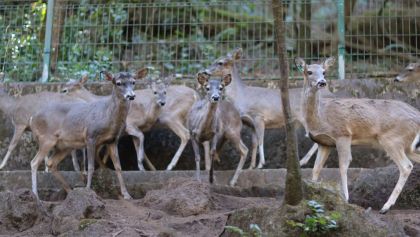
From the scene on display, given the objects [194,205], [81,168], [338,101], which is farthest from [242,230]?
[81,168]

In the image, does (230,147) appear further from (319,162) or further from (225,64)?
(319,162)

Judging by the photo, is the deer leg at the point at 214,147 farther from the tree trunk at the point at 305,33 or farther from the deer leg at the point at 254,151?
the tree trunk at the point at 305,33

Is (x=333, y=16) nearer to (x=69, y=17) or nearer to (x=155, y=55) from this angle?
(x=155, y=55)

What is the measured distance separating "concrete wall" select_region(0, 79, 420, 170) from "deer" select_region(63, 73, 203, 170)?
51cm

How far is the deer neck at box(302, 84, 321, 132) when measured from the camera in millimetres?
10859

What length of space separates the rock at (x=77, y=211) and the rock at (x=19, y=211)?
0.24 m

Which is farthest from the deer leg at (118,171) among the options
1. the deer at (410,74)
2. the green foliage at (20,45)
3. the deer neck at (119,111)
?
the deer at (410,74)

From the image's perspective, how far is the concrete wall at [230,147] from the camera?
14.2 metres

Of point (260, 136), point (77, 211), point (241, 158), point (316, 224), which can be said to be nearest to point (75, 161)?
point (241, 158)

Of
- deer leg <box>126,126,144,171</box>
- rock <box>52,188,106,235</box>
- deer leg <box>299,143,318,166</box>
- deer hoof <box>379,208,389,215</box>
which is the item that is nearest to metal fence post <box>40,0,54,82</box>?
deer leg <box>126,126,144,171</box>

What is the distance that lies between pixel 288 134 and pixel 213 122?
14.6 feet

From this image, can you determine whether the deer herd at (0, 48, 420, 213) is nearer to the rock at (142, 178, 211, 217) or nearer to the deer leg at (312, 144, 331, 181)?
the deer leg at (312, 144, 331, 181)

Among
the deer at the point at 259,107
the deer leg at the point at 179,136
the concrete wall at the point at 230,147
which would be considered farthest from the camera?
the concrete wall at the point at 230,147

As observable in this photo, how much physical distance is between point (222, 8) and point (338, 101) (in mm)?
7883
